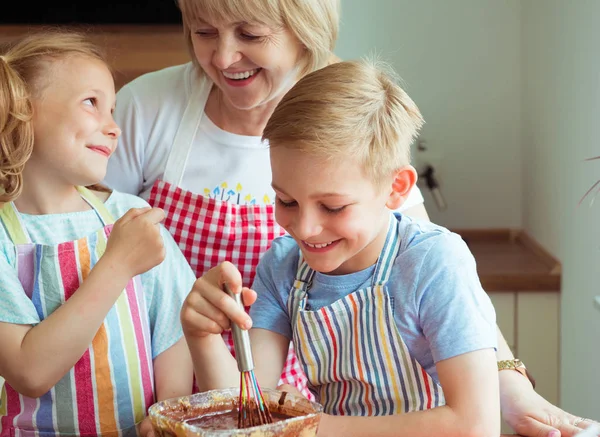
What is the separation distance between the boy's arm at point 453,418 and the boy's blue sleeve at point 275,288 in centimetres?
23

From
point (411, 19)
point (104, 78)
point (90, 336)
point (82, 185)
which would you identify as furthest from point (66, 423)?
point (411, 19)

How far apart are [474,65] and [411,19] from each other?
A: 253 mm

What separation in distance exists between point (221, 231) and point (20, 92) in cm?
44

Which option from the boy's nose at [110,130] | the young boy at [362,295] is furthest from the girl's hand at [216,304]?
the boy's nose at [110,130]

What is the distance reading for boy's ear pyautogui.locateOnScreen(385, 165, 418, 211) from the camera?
1.15 m

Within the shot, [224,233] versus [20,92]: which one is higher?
[20,92]

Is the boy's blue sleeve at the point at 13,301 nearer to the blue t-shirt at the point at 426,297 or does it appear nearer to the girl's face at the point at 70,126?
the girl's face at the point at 70,126

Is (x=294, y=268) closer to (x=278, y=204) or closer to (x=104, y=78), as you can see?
(x=278, y=204)

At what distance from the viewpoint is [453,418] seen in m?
1.03

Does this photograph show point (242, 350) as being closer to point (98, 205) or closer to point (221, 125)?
point (98, 205)

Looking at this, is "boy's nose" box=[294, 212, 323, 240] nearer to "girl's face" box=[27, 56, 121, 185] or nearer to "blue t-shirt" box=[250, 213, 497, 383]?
"blue t-shirt" box=[250, 213, 497, 383]

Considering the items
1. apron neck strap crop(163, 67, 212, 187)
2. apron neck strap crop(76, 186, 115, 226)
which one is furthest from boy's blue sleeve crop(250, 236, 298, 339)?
apron neck strap crop(163, 67, 212, 187)

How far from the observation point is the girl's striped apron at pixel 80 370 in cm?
121

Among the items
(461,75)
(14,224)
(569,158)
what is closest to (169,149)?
(14,224)
